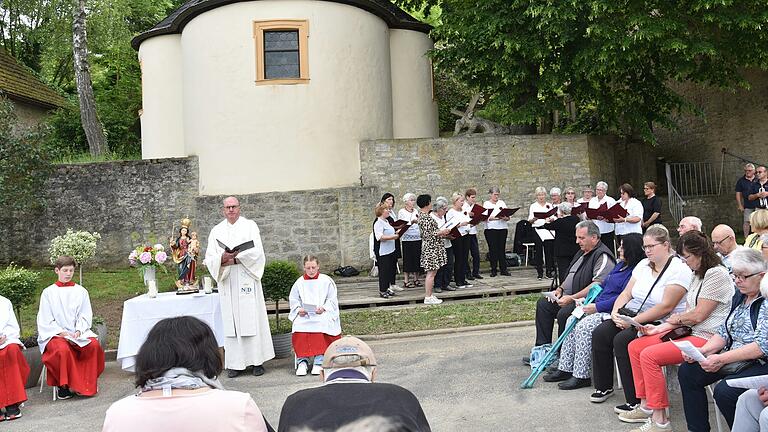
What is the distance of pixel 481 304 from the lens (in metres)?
12.0

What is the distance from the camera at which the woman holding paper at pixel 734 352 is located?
16.4 feet

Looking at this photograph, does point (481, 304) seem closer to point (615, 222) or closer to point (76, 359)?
point (615, 222)

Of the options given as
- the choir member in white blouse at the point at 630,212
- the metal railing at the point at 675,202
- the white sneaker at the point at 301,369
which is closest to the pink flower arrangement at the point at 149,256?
the white sneaker at the point at 301,369

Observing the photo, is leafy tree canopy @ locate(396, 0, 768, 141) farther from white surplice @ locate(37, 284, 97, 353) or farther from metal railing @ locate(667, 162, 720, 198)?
white surplice @ locate(37, 284, 97, 353)

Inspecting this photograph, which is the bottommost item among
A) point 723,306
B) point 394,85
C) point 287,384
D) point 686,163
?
point 287,384

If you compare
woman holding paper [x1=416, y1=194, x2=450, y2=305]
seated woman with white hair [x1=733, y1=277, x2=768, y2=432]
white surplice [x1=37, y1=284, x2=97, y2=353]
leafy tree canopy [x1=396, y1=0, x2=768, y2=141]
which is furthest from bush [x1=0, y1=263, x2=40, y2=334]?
leafy tree canopy [x1=396, y1=0, x2=768, y2=141]

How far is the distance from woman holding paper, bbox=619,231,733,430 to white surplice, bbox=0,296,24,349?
Answer: 247 inches

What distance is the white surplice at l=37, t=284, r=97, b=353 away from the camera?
8023 mm

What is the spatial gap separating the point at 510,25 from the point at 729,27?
4.84 metres

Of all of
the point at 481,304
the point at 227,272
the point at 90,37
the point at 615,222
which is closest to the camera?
the point at 227,272

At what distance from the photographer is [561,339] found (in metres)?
7.33

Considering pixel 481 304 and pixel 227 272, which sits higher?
pixel 227 272

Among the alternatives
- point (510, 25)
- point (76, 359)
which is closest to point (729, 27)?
point (510, 25)

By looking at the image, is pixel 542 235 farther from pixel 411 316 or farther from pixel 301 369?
pixel 301 369
